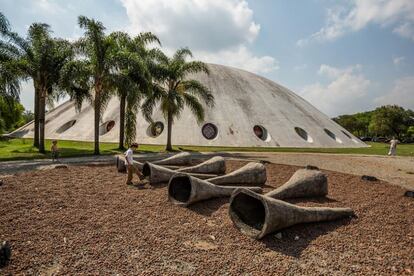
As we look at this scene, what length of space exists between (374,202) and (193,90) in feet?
66.9

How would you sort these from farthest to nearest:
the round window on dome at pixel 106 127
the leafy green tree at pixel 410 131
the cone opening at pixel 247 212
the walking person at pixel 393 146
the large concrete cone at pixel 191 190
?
the leafy green tree at pixel 410 131 < the round window on dome at pixel 106 127 < the walking person at pixel 393 146 < the large concrete cone at pixel 191 190 < the cone opening at pixel 247 212

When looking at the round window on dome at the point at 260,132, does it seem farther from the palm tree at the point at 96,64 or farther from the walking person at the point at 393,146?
the palm tree at the point at 96,64

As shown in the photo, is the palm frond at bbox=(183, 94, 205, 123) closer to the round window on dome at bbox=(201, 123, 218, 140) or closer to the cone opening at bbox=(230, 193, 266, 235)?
the round window on dome at bbox=(201, 123, 218, 140)

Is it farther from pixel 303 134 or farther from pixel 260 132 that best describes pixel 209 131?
pixel 303 134

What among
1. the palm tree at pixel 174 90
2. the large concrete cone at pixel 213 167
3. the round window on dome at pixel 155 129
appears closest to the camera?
the large concrete cone at pixel 213 167

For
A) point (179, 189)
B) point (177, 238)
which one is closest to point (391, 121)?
point (179, 189)

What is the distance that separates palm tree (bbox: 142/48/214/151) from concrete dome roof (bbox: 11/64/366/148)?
7.14 meters

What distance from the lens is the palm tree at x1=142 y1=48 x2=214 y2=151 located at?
26.2 m

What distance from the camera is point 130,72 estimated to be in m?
23.0

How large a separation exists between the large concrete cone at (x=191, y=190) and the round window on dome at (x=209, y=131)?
82.1ft

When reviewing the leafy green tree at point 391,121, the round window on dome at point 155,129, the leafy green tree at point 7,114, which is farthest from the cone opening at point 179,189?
the leafy green tree at point 391,121

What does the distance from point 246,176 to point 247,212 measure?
361cm

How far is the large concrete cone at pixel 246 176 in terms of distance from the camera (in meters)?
10.6

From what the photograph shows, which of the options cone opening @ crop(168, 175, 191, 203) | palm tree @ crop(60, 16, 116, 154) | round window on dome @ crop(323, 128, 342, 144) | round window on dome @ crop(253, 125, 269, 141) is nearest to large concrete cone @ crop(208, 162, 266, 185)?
cone opening @ crop(168, 175, 191, 203)
